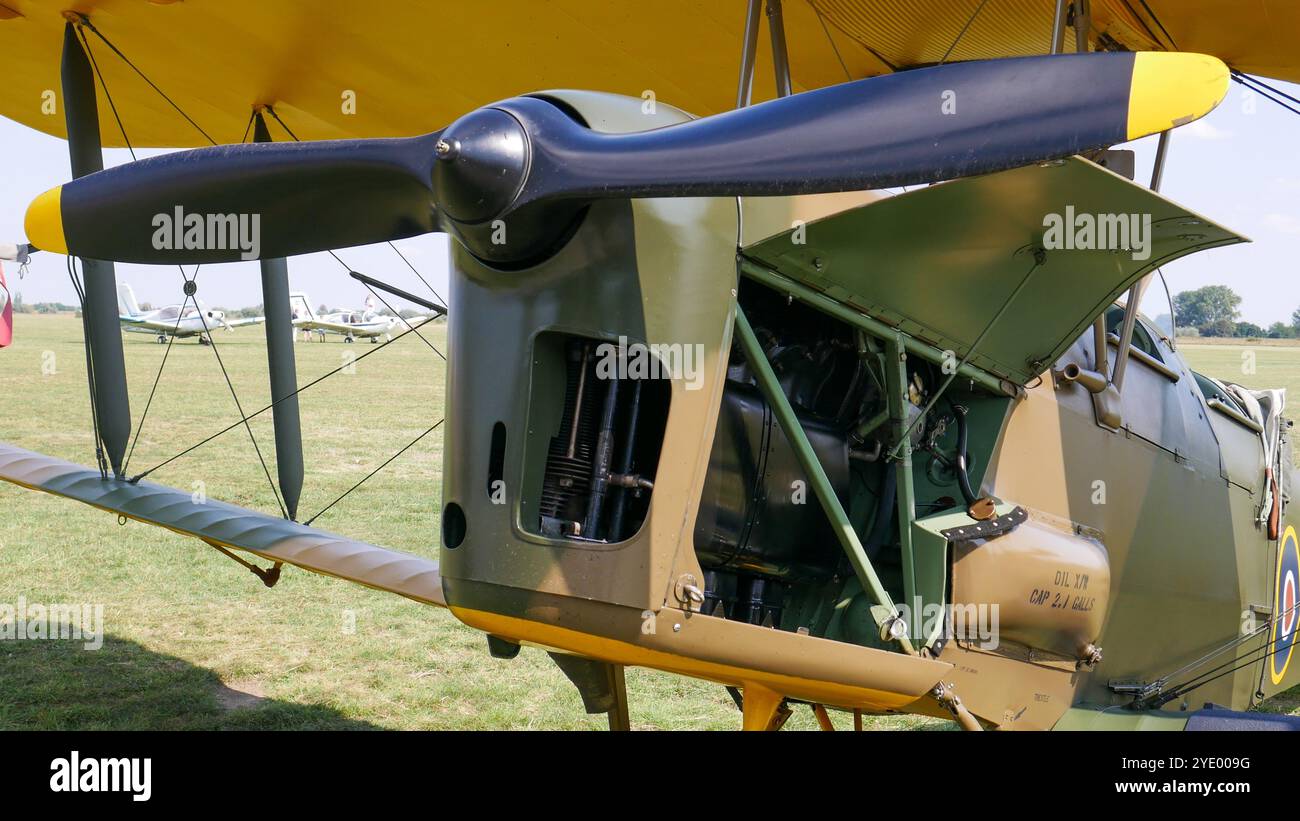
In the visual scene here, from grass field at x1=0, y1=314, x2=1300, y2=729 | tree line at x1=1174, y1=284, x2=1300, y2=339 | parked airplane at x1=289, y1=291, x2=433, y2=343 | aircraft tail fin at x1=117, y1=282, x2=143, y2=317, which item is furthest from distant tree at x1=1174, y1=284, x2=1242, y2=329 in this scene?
grass field at x1=0, y1=314, x2=1300, y2=729

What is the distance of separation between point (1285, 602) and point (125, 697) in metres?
5.65

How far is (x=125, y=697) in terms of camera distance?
5.43 m

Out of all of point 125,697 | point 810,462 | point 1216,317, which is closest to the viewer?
point 810,462

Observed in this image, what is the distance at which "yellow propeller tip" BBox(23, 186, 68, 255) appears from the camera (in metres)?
3.31

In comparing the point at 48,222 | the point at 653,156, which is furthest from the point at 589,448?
the point at 48,222

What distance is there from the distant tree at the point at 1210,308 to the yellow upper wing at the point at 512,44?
67.9m

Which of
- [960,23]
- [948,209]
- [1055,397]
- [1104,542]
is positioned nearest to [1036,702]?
[1104,542]

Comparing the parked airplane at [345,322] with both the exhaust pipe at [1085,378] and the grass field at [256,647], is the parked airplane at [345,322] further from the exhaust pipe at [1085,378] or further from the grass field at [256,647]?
the exhaust pipe at [1085,378]

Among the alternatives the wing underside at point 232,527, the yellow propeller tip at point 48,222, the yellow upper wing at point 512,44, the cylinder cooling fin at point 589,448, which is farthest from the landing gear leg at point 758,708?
the yellow upper wing at point 512,44

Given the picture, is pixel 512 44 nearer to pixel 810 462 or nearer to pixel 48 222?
pixel 48 222

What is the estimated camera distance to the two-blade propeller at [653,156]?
7.11ft
